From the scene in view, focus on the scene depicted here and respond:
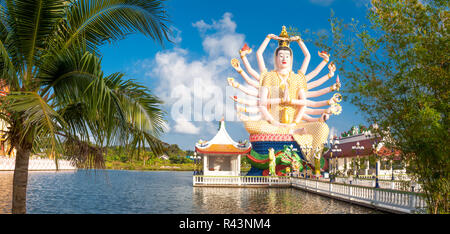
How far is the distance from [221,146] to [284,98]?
785 cm

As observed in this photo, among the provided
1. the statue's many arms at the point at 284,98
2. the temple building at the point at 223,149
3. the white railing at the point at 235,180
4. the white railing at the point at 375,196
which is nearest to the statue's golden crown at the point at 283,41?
the statue's many arms at the point at 284,98

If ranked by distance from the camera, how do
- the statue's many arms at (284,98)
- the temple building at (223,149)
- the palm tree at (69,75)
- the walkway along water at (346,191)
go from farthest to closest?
1. the statue's many arms at (284,98)
2. the temple building at (223,149)
3. the walkway along water at (346,191)
4. the palm tree at (69,75)

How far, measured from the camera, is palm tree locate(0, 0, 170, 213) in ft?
16.0

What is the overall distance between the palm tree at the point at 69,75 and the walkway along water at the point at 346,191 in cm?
626

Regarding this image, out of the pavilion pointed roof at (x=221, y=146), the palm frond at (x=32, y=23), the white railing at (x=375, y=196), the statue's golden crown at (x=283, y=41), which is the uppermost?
the statue's golden crown at (x=283, y=41)

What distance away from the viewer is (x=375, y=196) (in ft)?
41.6

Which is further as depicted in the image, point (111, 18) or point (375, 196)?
point (375, 196)

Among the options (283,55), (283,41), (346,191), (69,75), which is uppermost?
(283,41)

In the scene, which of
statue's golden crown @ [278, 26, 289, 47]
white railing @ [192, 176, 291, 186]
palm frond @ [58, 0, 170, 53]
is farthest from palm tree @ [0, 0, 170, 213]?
statue's golden crown @ [278, 26, 289, 47]

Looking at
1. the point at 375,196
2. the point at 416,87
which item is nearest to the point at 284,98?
the point at 375,196

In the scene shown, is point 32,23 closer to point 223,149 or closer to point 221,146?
point 223,149

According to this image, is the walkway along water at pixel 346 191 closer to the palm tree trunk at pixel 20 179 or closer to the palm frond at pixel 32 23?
the palm tree trunk at pixel 20 179

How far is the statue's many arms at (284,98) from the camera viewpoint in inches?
1181
